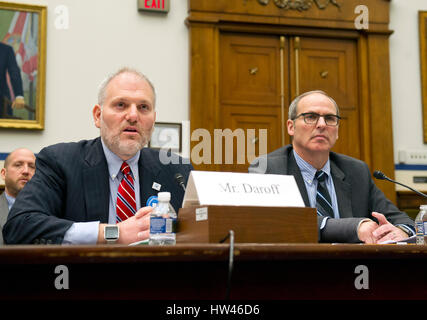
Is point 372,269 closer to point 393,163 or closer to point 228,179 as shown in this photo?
point 228,179

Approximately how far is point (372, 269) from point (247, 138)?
3566mm

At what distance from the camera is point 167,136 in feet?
14.9

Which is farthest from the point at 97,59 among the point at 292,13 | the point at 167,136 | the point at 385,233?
the point at 385,233

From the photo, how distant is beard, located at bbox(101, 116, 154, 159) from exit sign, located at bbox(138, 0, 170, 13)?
8.80 feet

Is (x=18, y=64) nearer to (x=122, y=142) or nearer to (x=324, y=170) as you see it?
(x=122, y=142)

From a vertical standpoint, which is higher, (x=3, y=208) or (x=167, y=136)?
A: (x=167, y=136)

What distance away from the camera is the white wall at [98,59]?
14.4ft

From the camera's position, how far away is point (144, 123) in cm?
219

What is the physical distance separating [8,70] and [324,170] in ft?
9.56

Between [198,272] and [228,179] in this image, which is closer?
[198,272]

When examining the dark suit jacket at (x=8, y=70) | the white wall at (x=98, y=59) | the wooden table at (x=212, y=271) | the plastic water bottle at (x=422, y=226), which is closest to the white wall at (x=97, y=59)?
the white wall at (x=98, y=59)

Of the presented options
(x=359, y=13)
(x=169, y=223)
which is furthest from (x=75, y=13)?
(x=169, y=223)

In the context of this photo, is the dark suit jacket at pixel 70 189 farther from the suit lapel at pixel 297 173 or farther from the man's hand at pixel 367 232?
the man's hand at pixel 367 232

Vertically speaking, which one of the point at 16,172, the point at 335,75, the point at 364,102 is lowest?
the point at 16,172
